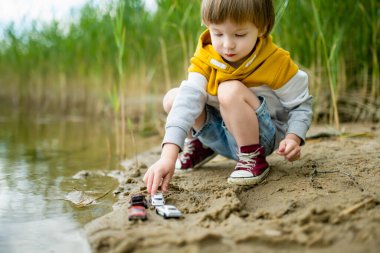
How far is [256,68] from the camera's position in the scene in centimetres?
172

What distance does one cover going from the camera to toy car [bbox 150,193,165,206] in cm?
143

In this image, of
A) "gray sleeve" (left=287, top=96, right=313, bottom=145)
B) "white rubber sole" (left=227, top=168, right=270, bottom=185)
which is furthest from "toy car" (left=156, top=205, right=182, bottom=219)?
"gray sleeve" (left=287, top=96, right=313, bottom=145)

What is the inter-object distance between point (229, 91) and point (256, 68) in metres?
0.17

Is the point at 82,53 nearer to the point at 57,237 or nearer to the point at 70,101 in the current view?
the point at 70,101

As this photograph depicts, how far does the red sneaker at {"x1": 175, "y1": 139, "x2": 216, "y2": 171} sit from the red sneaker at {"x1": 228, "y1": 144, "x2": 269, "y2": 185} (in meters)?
0.39

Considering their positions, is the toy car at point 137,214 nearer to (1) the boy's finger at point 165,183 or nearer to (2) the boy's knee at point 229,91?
(1) the boy's finger at point 165,183

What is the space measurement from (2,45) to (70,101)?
1525 mm

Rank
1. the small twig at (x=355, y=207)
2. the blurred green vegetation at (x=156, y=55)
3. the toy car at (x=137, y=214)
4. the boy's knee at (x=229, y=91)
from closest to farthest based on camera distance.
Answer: the small twig at (x=355, y=207) → the toy car at (x=137, y=214) → the boy's knee at (x=229, y=91) → the blurred green vegetation at (x=156, y=55)

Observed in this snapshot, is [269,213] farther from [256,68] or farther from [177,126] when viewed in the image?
[256,68]

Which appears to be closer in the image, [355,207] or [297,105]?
[355,207]

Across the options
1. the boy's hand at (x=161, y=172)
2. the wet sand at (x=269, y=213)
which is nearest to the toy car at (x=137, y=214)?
the wet sand at (x=269, y=213)

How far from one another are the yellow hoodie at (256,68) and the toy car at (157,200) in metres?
0.50

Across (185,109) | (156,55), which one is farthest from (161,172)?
(156,55)

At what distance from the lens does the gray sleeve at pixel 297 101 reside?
1.71 metres
